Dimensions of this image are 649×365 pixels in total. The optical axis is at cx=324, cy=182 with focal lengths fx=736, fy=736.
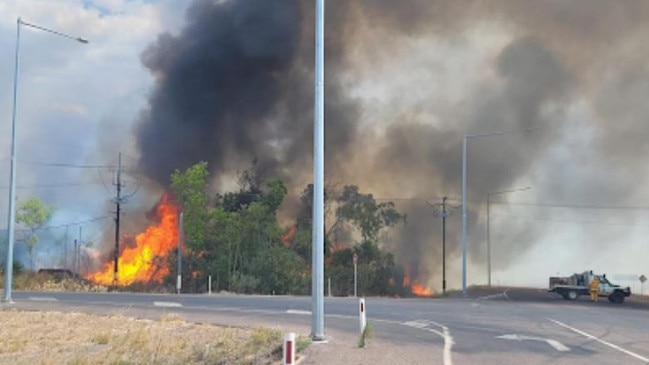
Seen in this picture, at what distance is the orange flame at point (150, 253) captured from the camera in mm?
54000

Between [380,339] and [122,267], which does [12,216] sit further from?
[122,267]

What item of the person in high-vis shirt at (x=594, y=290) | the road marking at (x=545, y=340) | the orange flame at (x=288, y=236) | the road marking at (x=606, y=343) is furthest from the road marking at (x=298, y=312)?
the orange flame at (x=288, y=236)

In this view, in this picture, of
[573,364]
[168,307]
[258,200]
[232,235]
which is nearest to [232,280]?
[232,235]

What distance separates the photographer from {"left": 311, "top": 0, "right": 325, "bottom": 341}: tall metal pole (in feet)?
A: 45.0

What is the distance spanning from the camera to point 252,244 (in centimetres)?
5241

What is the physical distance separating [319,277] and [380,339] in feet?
6.95

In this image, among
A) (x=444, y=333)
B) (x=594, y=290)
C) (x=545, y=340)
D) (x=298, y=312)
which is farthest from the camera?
(x=594, y=290)

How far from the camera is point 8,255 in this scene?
2503 cm

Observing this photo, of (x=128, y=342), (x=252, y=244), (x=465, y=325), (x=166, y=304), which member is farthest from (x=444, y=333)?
(x=252, y=244)

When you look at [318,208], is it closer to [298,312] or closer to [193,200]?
[298,312]

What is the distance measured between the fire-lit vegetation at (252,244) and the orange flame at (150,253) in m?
0.07

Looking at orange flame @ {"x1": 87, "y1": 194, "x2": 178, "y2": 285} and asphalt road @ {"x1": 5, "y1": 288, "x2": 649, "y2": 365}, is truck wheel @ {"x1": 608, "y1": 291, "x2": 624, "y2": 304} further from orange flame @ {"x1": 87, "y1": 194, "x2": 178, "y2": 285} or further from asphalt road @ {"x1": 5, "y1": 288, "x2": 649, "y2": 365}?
orange flame @ {"x1": 87, "y1": 194, "x2": 178, "y2": 285}

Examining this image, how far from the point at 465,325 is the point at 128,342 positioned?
8744mm

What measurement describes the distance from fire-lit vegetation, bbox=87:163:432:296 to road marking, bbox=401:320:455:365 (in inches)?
1152
